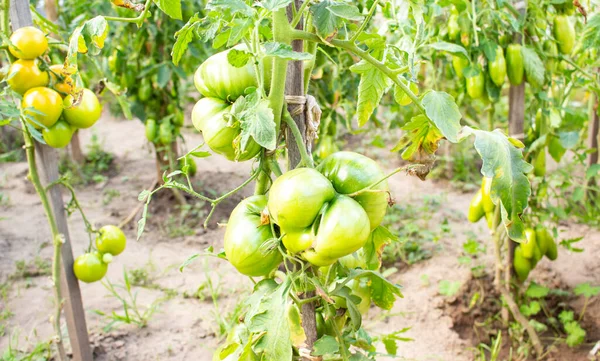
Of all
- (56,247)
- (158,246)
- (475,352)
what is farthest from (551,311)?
(158,246)

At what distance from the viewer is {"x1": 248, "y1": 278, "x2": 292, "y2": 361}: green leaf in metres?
0.82

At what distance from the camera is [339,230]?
74 cm

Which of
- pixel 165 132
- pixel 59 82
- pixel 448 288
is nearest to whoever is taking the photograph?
pixel 59 82

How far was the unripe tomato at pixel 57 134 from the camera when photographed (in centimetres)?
158

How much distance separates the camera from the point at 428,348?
6.84 feet

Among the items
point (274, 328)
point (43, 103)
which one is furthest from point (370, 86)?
point (43, 103)

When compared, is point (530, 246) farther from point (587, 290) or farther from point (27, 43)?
point (27, 43)

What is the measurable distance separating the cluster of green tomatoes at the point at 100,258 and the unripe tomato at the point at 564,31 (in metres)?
1.81

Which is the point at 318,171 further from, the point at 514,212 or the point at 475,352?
the point at 475,352

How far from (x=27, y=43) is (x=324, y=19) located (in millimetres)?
1052

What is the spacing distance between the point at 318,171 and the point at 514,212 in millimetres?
297

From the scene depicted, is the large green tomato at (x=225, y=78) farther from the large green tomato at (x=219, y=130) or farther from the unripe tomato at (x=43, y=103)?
the unripe tomato at (x=43, y=103)

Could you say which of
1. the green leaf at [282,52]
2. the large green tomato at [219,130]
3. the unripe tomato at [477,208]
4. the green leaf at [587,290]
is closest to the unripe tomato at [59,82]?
the large green tomato at [219,130]

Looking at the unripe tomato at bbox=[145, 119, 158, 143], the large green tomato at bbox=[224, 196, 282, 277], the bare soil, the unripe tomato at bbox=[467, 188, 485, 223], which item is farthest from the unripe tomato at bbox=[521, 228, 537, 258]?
the unripe tomato at bbox=[145, 119, 158, 143]
